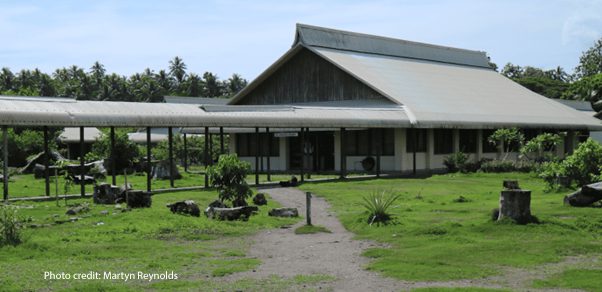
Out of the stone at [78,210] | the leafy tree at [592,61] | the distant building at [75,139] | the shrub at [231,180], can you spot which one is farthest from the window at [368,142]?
the leafy tree at [592,61]

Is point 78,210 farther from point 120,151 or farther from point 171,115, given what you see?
point 120,151

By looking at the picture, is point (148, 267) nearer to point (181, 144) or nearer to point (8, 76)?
point (181, 144)

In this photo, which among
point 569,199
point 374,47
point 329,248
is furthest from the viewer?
point 374,47

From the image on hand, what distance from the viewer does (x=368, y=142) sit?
3806 cm

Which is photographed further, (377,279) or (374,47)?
(374,47)

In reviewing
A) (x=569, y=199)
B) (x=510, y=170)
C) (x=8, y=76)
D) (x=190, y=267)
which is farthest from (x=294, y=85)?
(x=8, y=76)

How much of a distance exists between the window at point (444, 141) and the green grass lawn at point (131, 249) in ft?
75.0

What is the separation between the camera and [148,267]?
11.1 meters

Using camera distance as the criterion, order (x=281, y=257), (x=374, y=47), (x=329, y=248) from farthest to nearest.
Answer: (x=374, y=47), (x=329, y=248), (x=281, y=257)

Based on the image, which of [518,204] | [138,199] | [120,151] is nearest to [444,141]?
[120,151]

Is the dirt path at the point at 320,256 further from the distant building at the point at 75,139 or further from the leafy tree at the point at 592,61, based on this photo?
the leafy tree at the point at 592,61

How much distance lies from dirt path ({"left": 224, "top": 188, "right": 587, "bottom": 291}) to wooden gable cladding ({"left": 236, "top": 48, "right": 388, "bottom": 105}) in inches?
969

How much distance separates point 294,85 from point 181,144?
930 centimetres

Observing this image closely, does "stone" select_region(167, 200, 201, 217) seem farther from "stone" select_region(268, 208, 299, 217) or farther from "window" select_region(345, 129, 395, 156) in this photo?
"window" select_region(345, 129, 395, 156)
